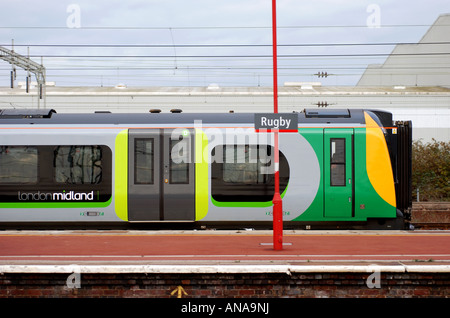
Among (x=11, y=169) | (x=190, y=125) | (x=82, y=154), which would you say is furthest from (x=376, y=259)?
(x=11, y=169)

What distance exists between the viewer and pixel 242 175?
14609 mm

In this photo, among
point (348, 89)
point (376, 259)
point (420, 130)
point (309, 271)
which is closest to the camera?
point (309, 271)

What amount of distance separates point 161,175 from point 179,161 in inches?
22.5

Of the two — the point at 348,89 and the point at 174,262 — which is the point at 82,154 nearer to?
the point at 174,262

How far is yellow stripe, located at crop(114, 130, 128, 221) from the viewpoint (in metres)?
14.6

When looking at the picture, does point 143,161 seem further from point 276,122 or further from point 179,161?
point 276,122

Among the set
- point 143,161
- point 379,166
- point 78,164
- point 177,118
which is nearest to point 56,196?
point 78,164

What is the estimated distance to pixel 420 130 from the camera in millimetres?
37750

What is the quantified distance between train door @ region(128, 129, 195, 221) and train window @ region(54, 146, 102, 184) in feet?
2.87

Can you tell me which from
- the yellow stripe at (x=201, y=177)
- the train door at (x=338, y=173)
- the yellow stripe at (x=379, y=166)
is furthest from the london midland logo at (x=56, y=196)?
the yellow stripe at (x=379, y=166)

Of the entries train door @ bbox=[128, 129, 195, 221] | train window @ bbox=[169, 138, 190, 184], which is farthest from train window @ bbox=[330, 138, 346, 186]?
train window @ bbox=[169, 138, 190, 184]

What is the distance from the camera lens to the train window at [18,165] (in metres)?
14.9
